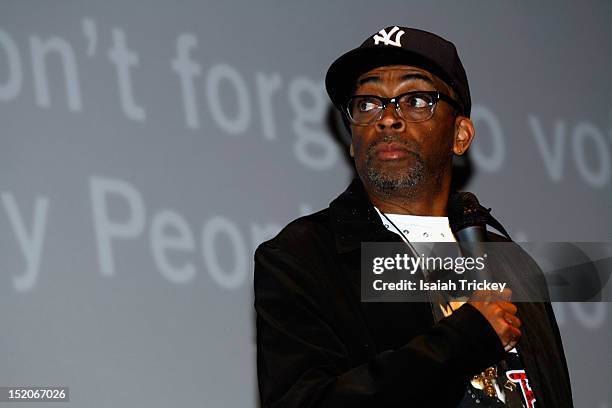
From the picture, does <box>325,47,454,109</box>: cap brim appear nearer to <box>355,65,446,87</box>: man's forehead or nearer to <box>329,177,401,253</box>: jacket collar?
<box>355,65,446,87</box>: man's forehead

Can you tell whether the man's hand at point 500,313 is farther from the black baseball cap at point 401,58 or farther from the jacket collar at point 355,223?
the black baseball cap at point 401,58

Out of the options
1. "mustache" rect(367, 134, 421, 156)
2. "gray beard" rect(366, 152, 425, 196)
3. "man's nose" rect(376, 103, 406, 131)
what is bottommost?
"gray beard" rect(366, 152, 425, 196)

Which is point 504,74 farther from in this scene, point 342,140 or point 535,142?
point 342,140

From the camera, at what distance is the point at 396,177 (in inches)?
95.3

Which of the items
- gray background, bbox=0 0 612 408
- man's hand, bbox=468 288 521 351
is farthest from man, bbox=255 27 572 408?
gray background, bbox=0 0 612 408

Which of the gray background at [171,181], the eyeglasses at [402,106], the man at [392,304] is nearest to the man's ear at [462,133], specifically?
the man at [392,304]

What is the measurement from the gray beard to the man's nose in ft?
0.27

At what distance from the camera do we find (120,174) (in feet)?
10.4

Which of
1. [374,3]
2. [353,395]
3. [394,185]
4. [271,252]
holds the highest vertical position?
[374,3]

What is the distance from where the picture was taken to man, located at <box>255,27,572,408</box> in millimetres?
1882

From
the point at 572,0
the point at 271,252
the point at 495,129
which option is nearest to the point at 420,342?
the point at 271,252

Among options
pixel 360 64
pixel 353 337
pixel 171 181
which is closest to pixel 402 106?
pixel 360 64

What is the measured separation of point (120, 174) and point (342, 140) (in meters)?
0.85

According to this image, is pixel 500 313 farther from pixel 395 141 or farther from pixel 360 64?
A: pixel 360 64
